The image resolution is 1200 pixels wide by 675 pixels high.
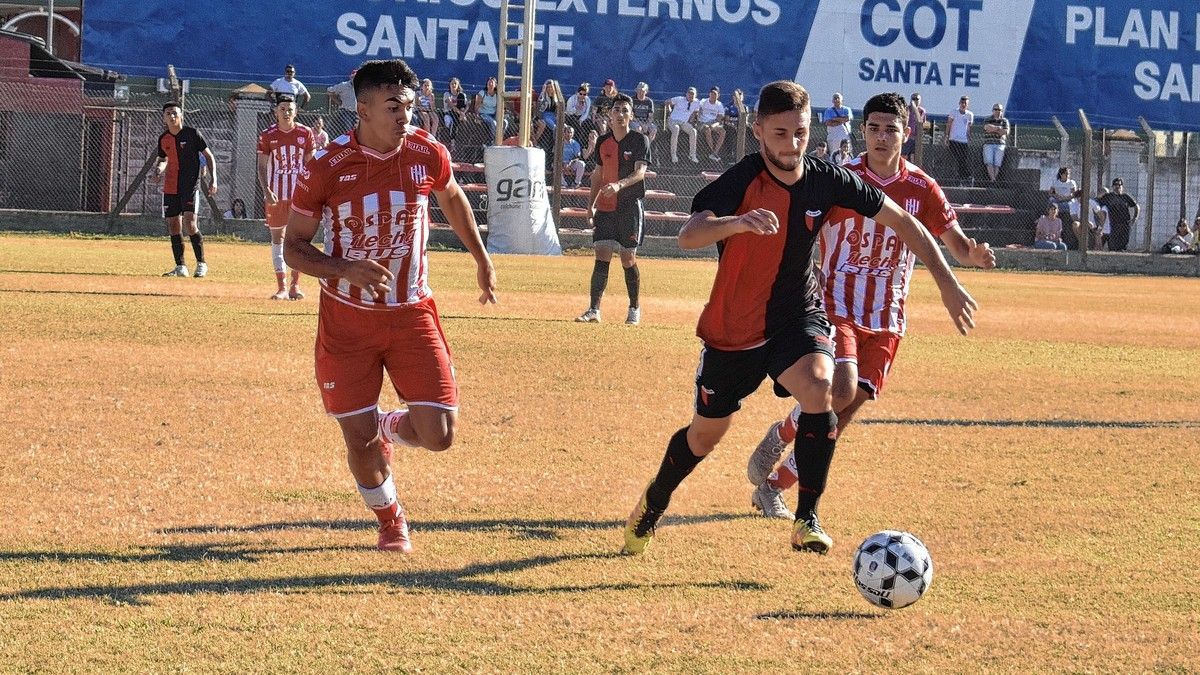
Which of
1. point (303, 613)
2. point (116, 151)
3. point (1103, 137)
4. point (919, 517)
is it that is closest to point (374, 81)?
point (303, 613)

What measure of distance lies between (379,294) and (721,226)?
1.46m

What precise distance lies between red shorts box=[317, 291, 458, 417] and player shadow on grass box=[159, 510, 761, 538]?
650 millimetres

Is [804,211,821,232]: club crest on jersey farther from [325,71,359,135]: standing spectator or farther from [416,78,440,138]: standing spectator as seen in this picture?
[325,71,359,135]: standing spectator

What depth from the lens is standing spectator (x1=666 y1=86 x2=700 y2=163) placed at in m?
32.6

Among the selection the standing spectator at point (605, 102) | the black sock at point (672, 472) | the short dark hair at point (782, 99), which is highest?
the standing spectator at point (605, 102)

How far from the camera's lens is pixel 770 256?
22.0 feet

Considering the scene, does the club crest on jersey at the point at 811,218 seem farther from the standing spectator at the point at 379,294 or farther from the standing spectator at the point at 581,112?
the standing spectator at the point at 581,112

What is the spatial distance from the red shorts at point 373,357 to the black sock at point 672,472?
3.11 ft

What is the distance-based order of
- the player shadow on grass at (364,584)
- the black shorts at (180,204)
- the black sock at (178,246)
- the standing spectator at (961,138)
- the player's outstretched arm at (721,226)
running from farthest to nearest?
the standing spectator at (961,138) < the black sock at (178,246) < the black shorts at (180,204) < the player's outstretched arm at (721,226) < the player shadow on grass at (364,584)

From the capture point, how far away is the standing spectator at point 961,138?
3409cm

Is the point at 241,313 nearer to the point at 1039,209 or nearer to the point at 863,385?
the point at 863,385

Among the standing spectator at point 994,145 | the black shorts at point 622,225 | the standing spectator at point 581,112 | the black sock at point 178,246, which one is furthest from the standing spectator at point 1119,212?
the black sock at point 178,246

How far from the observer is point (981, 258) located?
7.10m

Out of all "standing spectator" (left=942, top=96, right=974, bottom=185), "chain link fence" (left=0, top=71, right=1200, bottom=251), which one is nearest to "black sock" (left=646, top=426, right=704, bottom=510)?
"chain link fence" (left=0, top=71, right=1200, bottom=251)
